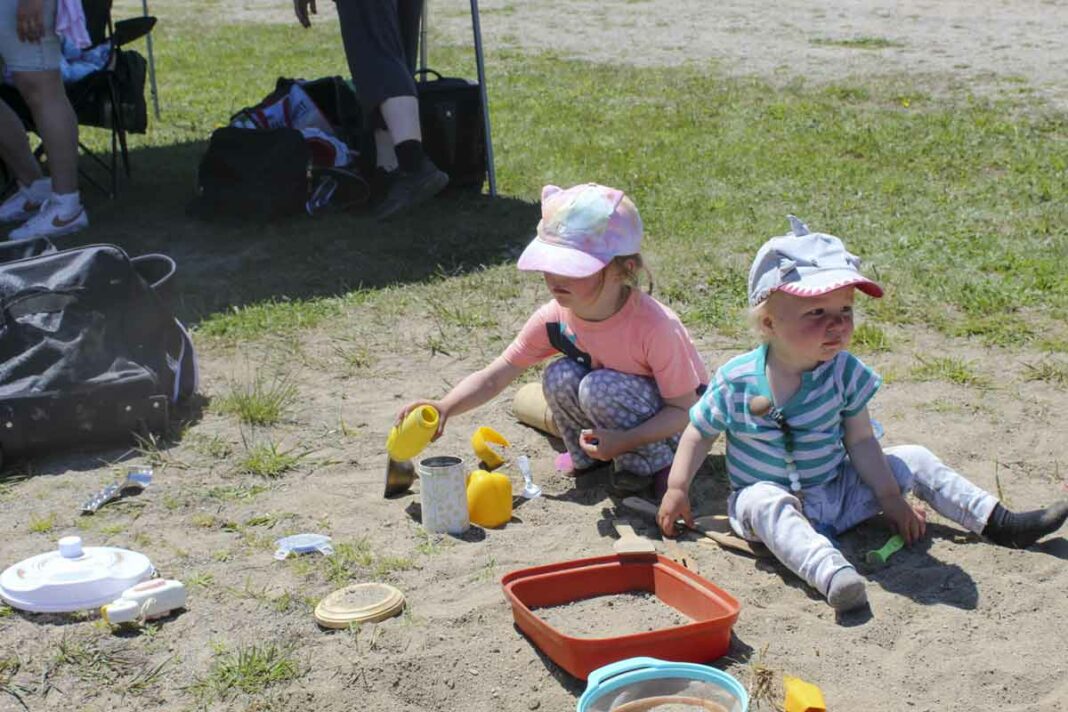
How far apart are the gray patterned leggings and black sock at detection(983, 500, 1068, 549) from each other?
93 cm

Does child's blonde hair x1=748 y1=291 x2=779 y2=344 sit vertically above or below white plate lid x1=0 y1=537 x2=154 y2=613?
above

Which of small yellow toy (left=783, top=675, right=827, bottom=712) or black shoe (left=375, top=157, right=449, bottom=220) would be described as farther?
black shoe (left=375, top=157, right=449, bottom=220)

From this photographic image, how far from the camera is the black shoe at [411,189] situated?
679cm

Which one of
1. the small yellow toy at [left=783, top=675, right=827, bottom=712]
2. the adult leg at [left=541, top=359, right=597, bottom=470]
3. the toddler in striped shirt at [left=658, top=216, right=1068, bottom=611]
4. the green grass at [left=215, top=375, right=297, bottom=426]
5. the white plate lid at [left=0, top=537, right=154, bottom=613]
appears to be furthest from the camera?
the green grass at [left=215, top=375, right=297, bottom=426]

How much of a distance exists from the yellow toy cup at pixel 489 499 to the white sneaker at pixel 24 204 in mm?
4313

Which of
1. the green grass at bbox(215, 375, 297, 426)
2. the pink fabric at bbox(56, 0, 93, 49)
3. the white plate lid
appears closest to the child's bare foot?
the white plate lid

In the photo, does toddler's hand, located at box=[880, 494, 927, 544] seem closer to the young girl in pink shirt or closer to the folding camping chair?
the young girl in pink shirt

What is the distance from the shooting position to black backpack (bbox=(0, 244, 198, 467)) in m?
3.94

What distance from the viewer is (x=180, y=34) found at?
15930 millimetres

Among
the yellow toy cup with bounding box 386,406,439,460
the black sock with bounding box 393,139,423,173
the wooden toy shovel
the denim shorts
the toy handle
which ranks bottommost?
the wooden toy shovel

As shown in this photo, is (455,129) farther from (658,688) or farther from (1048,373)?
(658,688)

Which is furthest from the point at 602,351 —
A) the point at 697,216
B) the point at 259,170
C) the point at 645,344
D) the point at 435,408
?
the point at 259,170

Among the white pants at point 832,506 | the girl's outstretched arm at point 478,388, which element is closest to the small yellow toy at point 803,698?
the white pants at point 832,506

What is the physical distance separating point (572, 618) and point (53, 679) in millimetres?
1170
